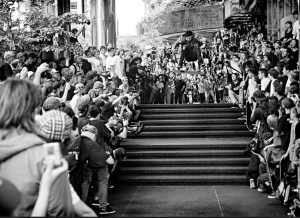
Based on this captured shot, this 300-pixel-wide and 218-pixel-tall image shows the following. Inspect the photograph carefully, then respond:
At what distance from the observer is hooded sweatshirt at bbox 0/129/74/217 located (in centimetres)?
366

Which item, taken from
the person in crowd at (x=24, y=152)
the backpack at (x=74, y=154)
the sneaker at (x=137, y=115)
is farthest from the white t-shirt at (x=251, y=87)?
the person in crowd at (x=24, y=152)

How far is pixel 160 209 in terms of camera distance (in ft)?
38.4

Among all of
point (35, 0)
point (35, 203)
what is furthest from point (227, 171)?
point (35, 203)

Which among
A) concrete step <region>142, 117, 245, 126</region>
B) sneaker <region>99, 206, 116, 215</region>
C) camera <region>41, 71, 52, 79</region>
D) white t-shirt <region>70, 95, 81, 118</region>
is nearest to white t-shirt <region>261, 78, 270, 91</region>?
concrete step <region>142, 117, 245, 126</region>

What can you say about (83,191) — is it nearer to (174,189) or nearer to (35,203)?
(174,189)

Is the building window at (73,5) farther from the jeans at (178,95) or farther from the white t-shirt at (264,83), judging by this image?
the white t-shirt at (264,83)

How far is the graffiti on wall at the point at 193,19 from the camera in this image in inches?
2530

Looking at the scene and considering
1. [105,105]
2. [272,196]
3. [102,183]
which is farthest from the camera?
[105,105]

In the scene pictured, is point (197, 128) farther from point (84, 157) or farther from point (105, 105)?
point (84, 157)

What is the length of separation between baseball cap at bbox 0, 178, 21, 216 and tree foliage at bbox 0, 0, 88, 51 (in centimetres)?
1528

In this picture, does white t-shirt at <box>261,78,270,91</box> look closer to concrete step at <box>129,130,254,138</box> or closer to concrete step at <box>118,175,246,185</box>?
concrete step at <box>129,130,254,138</box>

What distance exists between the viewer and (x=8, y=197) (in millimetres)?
3588

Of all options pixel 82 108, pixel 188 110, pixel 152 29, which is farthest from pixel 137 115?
pixel 152 29

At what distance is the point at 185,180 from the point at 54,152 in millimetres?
11471
